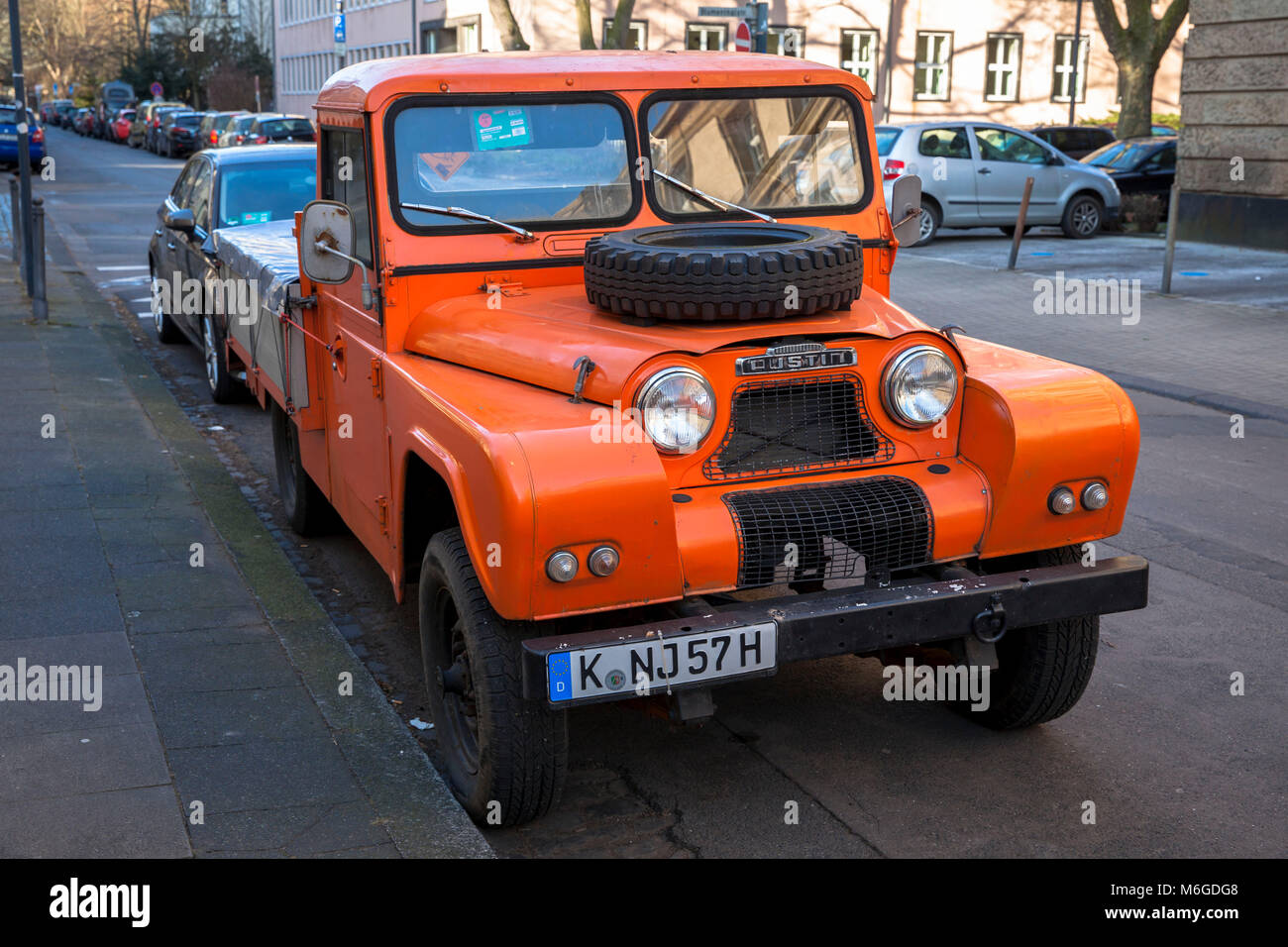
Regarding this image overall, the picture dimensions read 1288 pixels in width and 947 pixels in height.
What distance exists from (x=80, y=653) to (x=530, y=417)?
7.64 feet

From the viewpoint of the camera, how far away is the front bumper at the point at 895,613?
3.56m

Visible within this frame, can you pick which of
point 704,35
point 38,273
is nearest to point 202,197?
point 38,273

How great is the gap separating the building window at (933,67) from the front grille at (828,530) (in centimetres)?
4012

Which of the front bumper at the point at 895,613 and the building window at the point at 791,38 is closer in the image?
the front bumper at the point at 895,613

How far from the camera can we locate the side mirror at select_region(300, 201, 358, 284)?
4.73 meters

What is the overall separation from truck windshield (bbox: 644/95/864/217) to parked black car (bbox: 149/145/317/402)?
5.55 m

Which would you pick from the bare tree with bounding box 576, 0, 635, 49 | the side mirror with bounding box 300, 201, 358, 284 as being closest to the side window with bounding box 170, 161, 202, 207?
the side mirror with bounding box 300, 201, 358, 284

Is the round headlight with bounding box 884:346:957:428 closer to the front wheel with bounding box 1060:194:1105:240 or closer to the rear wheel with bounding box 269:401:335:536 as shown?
the rear wheel with bounding box 269:401:335:536

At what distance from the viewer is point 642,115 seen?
4.96 m

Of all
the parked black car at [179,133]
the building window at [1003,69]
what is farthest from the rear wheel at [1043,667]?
the parked black car at [179,133]

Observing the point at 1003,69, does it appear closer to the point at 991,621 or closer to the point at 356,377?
the point at 356,377

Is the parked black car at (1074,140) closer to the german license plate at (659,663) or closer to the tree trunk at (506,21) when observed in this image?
the tree trunk at (506,21)

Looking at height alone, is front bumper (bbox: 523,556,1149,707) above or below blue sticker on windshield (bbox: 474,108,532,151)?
below

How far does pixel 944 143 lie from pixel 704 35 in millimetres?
21022
